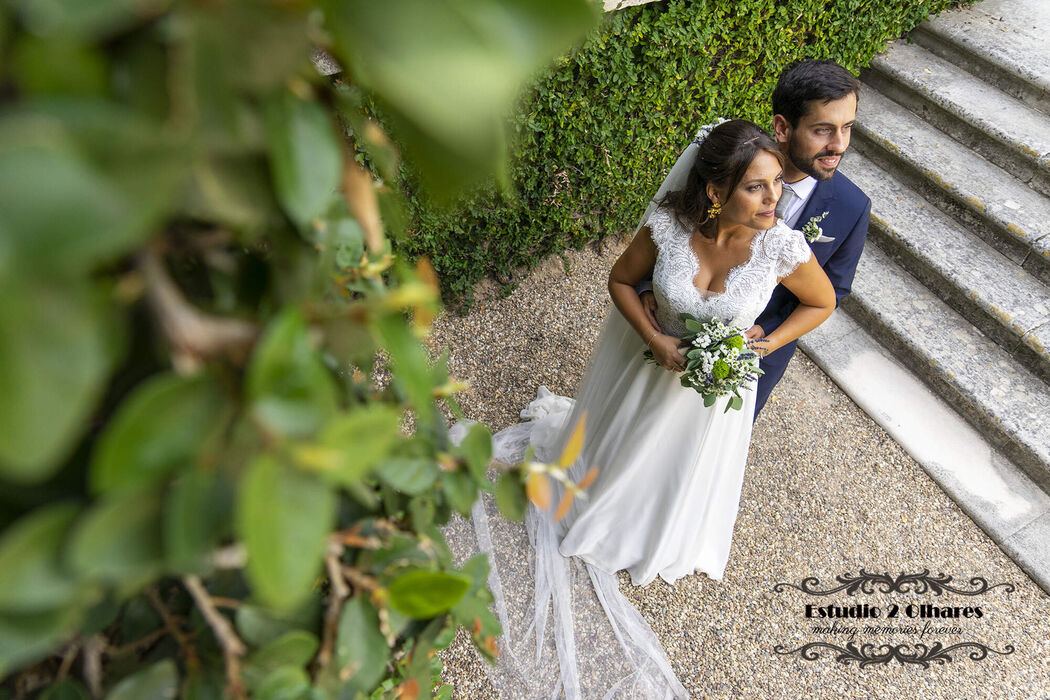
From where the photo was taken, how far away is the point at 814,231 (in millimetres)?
2367

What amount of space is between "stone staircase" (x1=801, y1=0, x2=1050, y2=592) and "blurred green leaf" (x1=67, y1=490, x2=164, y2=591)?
3.65 meters

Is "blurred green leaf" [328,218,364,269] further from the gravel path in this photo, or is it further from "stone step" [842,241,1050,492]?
"stone step" [842,241,1050,492]

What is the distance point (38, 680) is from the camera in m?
0.50

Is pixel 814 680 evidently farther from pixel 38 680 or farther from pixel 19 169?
pixel 19 169

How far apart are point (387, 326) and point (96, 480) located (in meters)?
0.17

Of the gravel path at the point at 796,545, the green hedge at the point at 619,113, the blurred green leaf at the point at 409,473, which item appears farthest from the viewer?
the green hedge at the point at 619,113

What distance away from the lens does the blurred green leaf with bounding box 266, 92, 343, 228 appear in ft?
1.06

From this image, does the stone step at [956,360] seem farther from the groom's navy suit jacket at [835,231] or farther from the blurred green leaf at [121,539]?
the blurred green leaf at [121,539]


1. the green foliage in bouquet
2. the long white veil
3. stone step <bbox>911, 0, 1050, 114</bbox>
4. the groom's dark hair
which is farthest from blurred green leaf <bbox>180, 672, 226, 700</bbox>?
stone step <bbox>911, 0, 1050, 114</bbox>

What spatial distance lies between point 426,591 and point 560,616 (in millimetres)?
2204

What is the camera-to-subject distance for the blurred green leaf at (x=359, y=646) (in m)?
0.52

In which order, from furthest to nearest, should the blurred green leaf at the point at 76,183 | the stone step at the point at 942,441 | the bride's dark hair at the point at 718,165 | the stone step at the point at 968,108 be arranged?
1. the stone step at the point at 968,108
2. the stone step at the point at 942,441
3. the bride's dark hair at the point at 718,165
4. the blurred green leaf at the point at 76,183

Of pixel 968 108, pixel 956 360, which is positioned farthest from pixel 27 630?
pixel 968 108

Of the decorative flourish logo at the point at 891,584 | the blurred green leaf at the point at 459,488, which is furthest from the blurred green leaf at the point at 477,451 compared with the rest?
the decorative flourish logo at the point at 891,584
